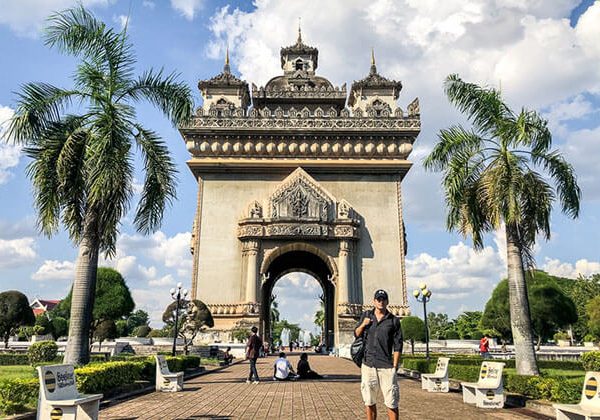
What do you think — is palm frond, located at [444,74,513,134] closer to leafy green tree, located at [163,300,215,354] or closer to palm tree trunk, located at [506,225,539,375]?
palm tree trunk, located at [506,225,539,375]

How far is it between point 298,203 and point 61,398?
86.5 feet

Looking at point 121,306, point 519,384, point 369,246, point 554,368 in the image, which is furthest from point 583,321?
point 519,384

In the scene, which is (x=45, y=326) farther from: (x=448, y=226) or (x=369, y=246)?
(x=448, y=226)

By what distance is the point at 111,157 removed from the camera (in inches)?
475

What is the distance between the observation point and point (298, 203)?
33344 mm

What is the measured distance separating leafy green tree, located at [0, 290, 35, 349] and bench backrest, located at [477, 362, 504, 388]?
103 ft

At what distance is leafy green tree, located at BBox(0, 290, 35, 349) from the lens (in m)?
32.7

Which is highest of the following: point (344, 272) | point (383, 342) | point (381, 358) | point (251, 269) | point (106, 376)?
point (251, 269)

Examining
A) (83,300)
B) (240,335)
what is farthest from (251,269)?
(83,300)

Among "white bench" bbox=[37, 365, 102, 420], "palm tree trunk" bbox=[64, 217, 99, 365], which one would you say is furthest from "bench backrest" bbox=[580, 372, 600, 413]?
"palm tree trunk" bbox=[64, 217, 99, 365]

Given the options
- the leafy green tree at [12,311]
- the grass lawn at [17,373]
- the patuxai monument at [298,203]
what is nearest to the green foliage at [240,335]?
the patuxai monument at [298,203]

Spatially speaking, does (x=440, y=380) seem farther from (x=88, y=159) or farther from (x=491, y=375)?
(x=88, y=159)

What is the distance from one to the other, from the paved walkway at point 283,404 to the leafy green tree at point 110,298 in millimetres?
20020

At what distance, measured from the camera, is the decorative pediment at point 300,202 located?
3338 centimetres
